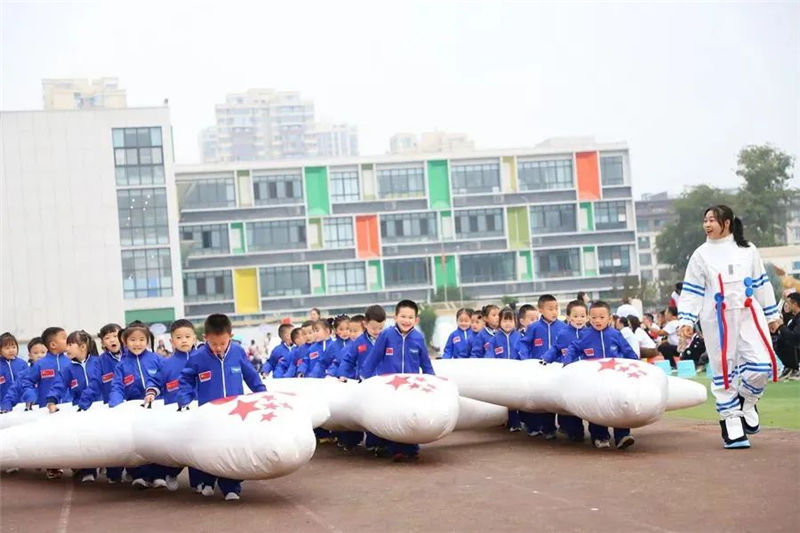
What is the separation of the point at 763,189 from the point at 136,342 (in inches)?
2174

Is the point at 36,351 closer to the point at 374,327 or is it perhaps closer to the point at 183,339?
the point at 374,327

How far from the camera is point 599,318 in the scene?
1145 centimetres

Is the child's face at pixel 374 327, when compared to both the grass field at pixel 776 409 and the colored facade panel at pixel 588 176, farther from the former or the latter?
the colored facade panel at pixel 588 176

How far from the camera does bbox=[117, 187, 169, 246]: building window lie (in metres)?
62.4

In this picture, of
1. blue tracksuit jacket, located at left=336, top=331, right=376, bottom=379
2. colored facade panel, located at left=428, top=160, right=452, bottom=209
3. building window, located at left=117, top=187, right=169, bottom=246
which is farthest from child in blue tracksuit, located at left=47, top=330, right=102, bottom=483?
colored facade panel, located at left=428, top=160, right=452, bottom=209

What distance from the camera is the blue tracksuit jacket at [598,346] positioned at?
1141 cm

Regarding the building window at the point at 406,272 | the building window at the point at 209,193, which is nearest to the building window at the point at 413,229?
the building window at the point at 406,272

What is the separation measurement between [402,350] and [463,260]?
5966 centimetres

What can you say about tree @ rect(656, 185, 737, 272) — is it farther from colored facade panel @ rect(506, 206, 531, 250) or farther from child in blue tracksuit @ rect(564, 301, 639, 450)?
child in blue tracksuit @ rect(564, 301, 639, 450)

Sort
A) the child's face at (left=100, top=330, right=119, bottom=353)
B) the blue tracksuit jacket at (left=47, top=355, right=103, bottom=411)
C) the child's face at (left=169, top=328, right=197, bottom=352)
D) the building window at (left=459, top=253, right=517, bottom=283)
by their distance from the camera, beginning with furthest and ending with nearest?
the building window at (left=459, top=253, right=517, bottom=283) → the blue tracksuit jacket at (left=47, top=355, right=103, bottom=411) → the child's face at (left=100, top=330, right=119, bottom=353) → the child's face at (left=169, top=328, right=197, bottom=352)

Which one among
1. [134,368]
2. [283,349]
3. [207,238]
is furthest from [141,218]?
[134,368]

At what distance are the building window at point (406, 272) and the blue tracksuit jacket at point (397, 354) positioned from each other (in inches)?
2318

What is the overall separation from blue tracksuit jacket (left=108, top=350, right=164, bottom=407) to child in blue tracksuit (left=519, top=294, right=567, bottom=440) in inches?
147

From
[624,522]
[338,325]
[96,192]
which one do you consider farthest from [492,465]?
[96,192]
